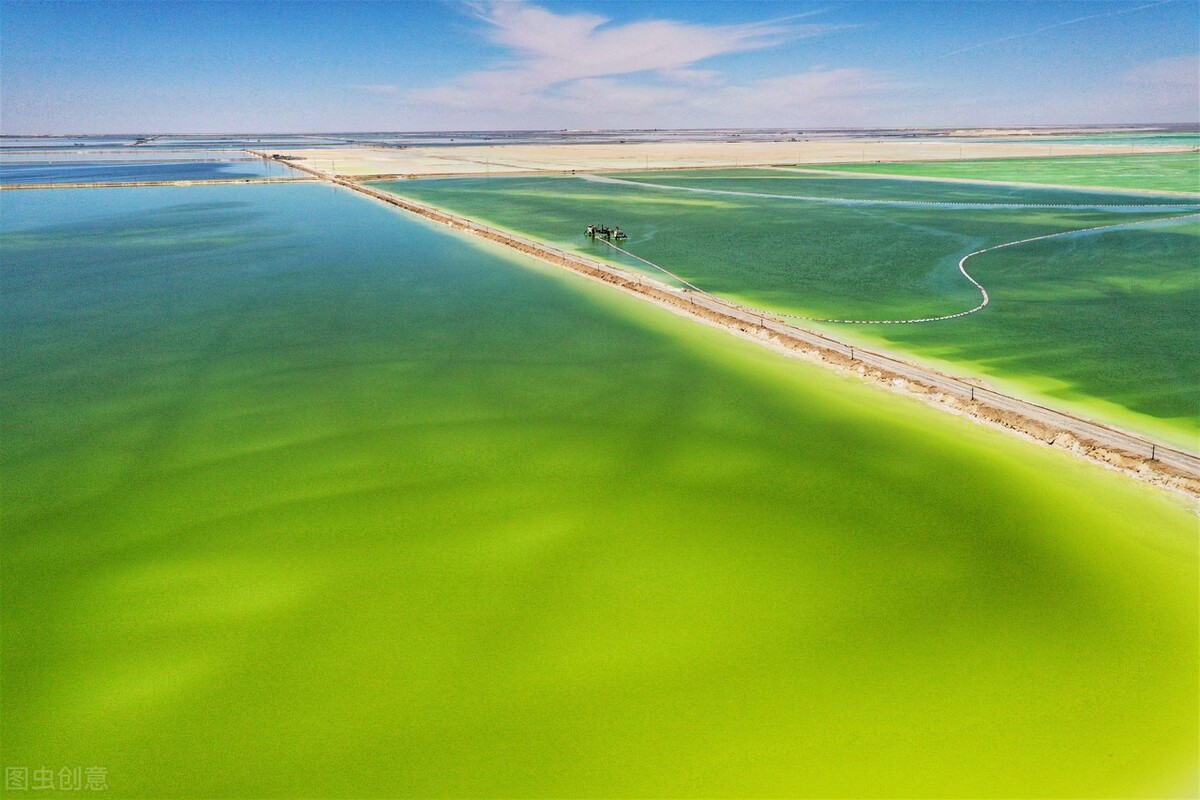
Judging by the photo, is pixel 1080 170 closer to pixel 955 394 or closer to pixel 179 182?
pixel 955 394

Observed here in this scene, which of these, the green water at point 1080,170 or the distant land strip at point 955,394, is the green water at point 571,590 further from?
the green water at point 1080,170

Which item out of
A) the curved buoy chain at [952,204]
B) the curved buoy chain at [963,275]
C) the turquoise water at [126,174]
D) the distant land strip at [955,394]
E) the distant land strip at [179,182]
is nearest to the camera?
the distant land strip at [955,394]

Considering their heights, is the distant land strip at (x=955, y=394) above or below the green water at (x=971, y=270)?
below

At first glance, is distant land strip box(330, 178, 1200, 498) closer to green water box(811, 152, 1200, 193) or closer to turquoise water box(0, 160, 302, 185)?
green water box(811, 152, 1200, 193)

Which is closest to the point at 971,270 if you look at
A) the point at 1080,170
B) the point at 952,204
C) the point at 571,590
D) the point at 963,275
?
the point at 963,275

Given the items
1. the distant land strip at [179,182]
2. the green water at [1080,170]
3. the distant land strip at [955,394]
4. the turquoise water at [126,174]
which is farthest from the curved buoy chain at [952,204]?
the turquoise water at [126,174]
